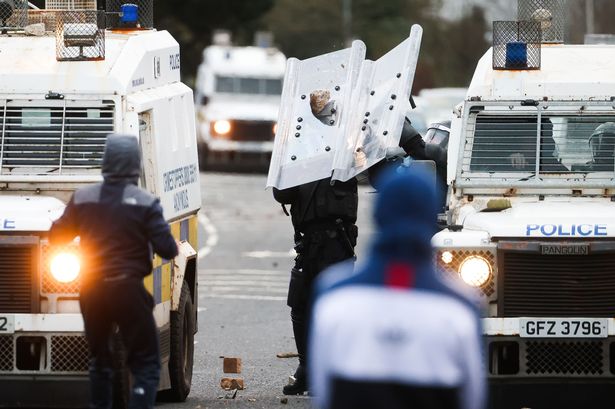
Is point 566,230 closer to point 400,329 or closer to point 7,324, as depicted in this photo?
point 7,324

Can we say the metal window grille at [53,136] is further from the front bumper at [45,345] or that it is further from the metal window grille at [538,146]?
the metal window grille at [538,146]

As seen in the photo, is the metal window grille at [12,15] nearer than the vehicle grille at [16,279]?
No

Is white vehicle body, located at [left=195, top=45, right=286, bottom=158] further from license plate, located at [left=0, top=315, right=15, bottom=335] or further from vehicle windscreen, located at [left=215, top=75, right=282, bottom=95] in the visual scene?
license plate, located at [left=0, top=315, right=15, bottom=335]

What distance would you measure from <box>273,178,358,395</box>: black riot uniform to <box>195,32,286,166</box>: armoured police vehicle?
28820 mm

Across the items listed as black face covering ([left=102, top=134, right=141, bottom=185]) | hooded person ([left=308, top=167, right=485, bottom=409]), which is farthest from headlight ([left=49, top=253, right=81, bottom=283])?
hooded person ([left=308, top=167, right=485, bottom=409])

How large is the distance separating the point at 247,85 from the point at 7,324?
30968 millimetres

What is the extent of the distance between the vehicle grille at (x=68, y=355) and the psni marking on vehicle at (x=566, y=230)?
278cm

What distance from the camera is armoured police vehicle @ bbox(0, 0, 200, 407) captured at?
10.3m

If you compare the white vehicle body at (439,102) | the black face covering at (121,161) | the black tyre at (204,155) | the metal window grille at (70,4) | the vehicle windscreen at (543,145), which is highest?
the white vehicle body at (439,102)

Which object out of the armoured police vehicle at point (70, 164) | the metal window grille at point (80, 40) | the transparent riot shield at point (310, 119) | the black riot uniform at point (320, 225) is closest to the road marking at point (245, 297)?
the armoured police vehicle at point (70, 164)

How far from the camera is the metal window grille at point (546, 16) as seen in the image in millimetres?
12992

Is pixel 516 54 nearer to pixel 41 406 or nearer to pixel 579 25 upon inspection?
pixel 41 406

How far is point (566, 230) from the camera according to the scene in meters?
10.4

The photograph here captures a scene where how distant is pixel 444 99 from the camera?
3906 cm
